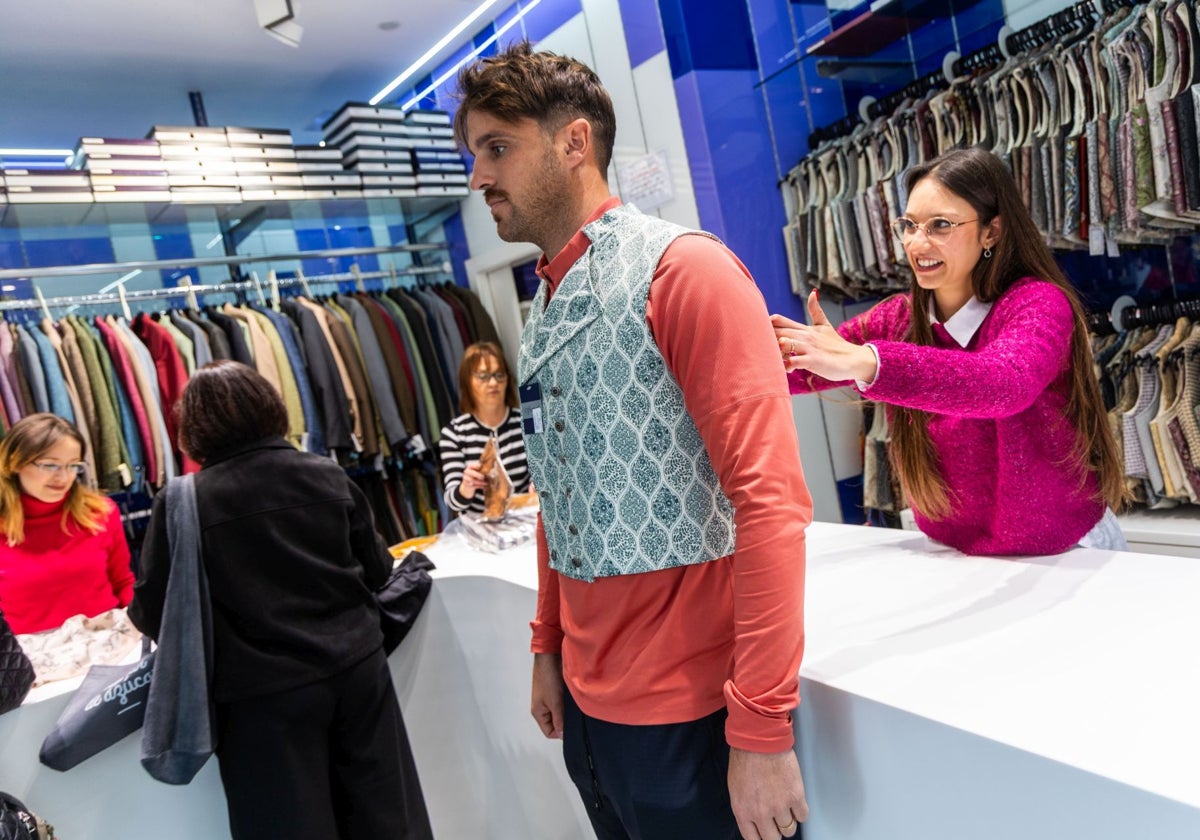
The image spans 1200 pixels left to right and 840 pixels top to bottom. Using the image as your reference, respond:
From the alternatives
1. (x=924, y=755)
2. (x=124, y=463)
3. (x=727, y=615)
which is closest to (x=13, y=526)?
(x=124, y=463)

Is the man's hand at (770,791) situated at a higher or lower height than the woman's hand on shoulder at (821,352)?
lower

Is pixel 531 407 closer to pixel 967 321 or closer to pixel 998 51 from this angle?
pixel 967 321

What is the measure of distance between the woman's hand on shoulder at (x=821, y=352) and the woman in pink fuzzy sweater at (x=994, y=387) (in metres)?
0.02

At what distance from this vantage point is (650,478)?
1062mm

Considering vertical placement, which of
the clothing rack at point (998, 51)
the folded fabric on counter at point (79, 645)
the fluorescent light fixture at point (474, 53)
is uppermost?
the fluorescent light fixture at point (474, 53)

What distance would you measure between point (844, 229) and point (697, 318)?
2.49 metres

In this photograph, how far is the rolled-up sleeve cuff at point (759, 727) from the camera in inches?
36.9

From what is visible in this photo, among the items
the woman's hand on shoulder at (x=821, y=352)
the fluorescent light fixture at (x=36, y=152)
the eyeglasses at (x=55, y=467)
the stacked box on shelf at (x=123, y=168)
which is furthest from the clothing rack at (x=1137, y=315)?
the fluorescent light fixture at (x=36, y=152)

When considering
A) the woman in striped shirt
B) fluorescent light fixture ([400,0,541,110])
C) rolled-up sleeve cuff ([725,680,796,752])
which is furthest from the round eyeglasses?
rolled-up sleeve cuff ([725,680,796,752])

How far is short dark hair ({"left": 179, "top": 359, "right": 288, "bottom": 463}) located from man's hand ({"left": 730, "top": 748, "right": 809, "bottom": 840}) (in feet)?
5.00

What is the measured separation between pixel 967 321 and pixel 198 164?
392 centimetres

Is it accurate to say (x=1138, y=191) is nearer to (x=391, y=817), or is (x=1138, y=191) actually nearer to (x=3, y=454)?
(x=391, y=817)

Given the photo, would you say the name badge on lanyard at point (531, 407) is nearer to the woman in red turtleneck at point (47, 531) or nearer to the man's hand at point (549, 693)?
the man's hand at point (549, 693)

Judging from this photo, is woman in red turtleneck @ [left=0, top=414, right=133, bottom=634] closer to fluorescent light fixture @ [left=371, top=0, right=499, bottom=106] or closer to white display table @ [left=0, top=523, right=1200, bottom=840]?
white display table @ [left=0, top=523, right=1200, bottom=840]
